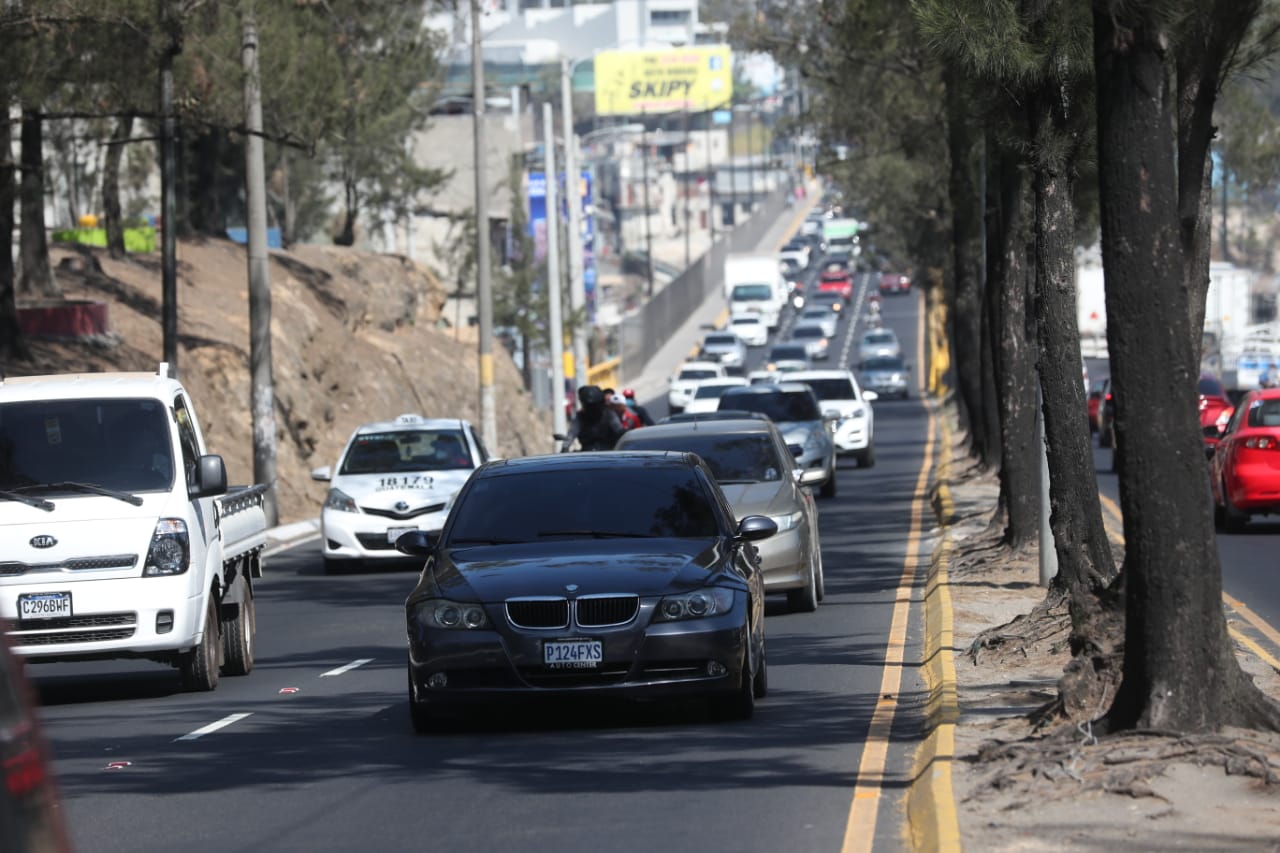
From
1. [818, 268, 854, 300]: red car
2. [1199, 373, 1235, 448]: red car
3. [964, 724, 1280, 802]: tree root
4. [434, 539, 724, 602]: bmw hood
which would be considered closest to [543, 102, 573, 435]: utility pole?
[1199, 373, 1235, 448]: red car

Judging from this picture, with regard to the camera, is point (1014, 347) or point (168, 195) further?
point (168, 195)

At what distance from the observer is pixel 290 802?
9812mm

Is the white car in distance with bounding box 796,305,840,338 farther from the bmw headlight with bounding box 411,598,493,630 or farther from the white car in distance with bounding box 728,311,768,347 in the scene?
the bmw headlight with bounding box 411,598,493,630

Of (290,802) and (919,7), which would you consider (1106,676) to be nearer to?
(290,802)

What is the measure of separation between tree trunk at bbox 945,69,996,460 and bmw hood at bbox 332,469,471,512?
6921mm

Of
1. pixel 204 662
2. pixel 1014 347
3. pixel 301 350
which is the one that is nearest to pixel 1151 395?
pixel 204 662

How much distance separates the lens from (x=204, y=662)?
14.4m

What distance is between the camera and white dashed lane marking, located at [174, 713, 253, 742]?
12203 mm

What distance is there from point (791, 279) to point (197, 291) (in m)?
85.2

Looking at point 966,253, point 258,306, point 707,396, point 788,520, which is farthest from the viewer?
point 707,396

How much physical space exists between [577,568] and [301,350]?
1220 inches

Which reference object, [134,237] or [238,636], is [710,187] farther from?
[238,636]

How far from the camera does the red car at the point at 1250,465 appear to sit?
23.6 m

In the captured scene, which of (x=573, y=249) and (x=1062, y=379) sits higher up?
(x=573, y=249)
